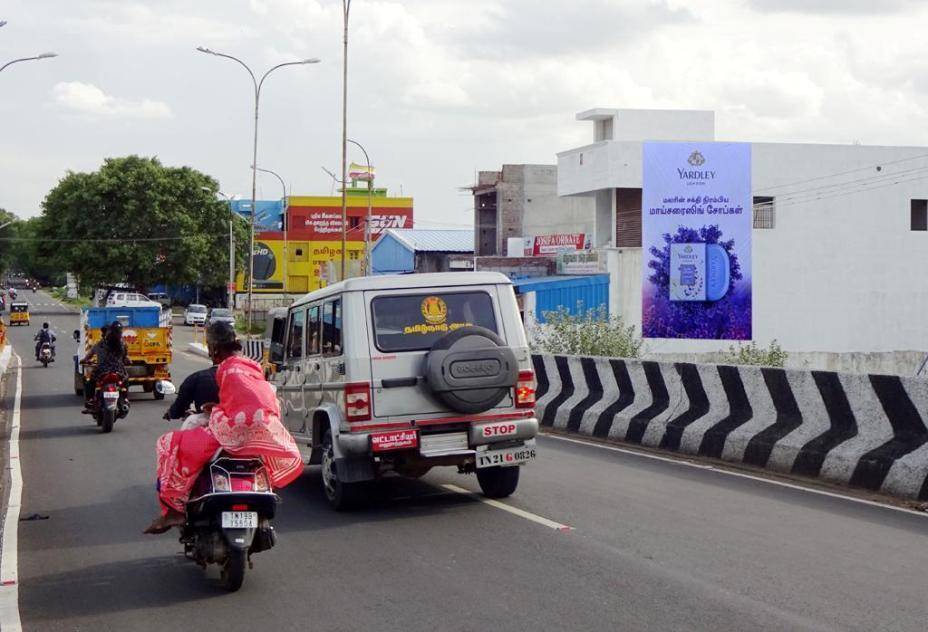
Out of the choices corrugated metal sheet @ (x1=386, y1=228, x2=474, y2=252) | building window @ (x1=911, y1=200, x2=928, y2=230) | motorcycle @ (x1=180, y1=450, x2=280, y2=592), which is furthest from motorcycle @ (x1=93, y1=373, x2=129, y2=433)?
corrugated metal sheet @ (x1=386, y1=228, x2=474, y2=252)

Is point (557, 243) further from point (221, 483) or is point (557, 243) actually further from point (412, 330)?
point (221, 483)

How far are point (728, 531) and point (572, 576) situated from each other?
2.01 m

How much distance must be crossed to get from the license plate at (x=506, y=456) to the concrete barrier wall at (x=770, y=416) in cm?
324

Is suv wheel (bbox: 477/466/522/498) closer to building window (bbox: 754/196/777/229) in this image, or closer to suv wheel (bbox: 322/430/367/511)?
suv wheel (bbox: 322/430/367/511)

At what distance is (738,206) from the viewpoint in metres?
45.4

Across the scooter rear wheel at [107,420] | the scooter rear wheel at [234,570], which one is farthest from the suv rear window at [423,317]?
the scooter rear wheel at [107,420]

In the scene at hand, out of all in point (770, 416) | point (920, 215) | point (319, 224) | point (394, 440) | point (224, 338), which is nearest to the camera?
point (224, 338)

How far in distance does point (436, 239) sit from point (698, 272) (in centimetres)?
3282

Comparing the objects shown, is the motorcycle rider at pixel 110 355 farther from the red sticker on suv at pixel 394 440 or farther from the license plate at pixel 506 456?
the license plate at pixel 506 456

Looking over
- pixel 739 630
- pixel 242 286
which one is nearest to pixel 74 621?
pixel 739 630

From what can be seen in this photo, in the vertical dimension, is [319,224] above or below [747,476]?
above

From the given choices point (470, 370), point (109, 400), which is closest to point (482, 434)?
point (470, 370)

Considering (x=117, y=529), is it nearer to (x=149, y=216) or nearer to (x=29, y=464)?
(x=29, y=464)

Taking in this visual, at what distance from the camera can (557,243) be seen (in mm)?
53500
